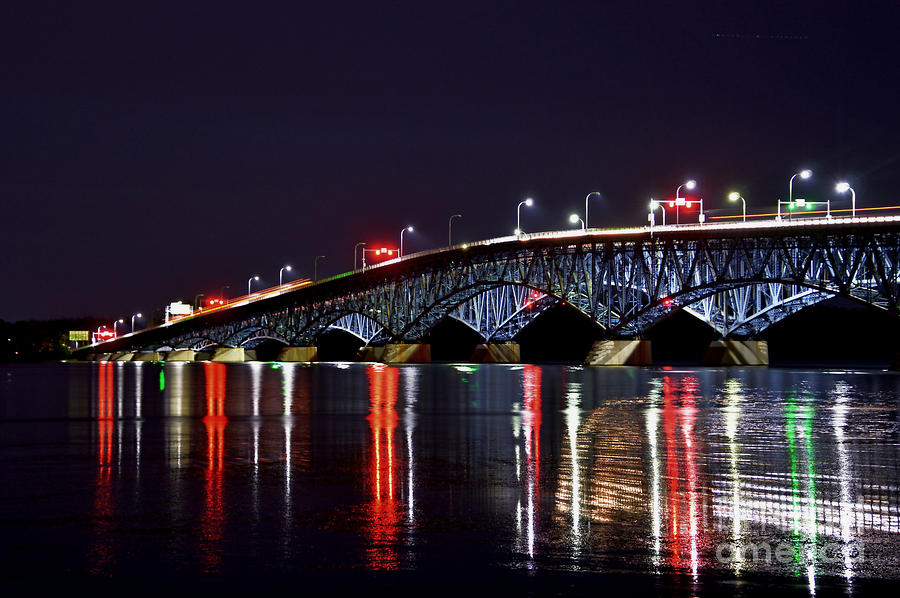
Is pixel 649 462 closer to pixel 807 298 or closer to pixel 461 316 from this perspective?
pixel 807 298

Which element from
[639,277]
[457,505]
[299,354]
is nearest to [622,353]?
[639,277]

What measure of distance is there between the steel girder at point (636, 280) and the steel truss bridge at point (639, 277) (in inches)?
5.1

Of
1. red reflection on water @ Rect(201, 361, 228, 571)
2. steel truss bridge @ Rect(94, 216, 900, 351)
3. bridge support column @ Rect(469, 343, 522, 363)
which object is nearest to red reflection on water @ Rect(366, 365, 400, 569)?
red reflection on water @ Rect(201, 361, 228, 571)

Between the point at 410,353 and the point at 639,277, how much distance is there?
47547 millimetres

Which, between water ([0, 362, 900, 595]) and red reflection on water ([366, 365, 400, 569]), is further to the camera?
red reflection on water ([366, 365, 400, 569])

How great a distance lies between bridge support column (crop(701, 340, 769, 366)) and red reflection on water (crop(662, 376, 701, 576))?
100 meters

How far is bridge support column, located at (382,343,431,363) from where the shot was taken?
5979 inches

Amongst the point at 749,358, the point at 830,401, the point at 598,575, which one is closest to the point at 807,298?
the point at 749,358

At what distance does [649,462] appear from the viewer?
55.6 ft

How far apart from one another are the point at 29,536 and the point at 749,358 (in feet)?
391

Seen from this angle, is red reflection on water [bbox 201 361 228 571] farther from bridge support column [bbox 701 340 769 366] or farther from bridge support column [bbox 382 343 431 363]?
bridge support column [bbox 382 343 431 363]

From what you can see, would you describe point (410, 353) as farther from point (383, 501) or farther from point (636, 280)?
point (383, 501)

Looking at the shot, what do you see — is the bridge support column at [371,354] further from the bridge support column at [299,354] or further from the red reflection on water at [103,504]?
the red reflection on water at [103,504]

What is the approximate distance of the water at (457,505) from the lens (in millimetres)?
9172
